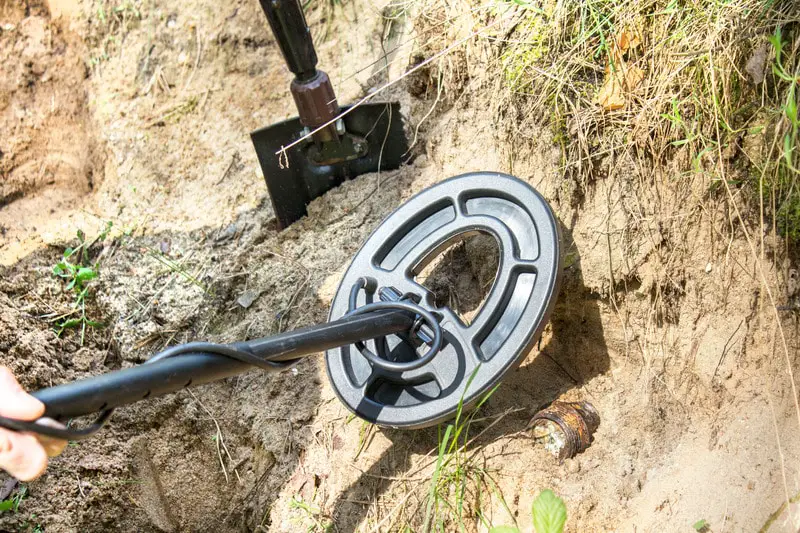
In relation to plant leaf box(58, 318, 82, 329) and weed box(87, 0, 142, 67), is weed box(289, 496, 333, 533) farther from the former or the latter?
weed box(87, 0, 142, 67)

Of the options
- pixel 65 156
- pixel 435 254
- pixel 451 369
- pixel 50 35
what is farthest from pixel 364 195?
pixel 50 35

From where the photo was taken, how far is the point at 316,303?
2330 mm

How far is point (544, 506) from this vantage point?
1.52m

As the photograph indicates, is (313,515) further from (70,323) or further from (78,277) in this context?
(78,277)

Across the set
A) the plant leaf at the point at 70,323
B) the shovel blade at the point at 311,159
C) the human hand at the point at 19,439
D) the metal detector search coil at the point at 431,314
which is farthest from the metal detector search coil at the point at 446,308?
the plant leaf at the point at 70,323

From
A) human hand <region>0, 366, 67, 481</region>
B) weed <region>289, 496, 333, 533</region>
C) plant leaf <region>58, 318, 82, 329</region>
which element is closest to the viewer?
human hand <region>0, 366, 67, 481</region>

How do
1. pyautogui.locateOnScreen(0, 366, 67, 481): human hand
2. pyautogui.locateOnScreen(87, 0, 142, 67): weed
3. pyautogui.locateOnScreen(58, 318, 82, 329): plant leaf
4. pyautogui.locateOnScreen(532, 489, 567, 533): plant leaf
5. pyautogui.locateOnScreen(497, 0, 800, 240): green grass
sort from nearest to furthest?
pyautogui.locateOnScreen(0, 366, 67, 481): human hand, pyautogui.locateOnScreen(532, 489, 567, 533): plant leaf, pyautogui.locateOnScreen(497, 0, 800, 240): green grass, pyautogui.locateOnScreen(58, 318, 82, 329): plant leaf, pyautogui.locateOnScreen(87, 0, 142, 67): weed

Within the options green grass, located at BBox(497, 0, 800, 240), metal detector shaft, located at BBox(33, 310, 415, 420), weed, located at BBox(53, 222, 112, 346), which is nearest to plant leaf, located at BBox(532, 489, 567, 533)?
metal detector shaft, located at BBox(33, 310, 415, 420)

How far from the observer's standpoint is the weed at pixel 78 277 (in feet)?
8.09

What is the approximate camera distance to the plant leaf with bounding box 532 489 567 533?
58.7 inches

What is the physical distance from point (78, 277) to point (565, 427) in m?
1.84

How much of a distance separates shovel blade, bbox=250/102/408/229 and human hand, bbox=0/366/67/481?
151 cm

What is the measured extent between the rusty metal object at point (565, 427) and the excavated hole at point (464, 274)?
0.40 metres

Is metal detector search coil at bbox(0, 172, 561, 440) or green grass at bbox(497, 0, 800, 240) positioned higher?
green grass at bbox(497, 0, 800, 240)
